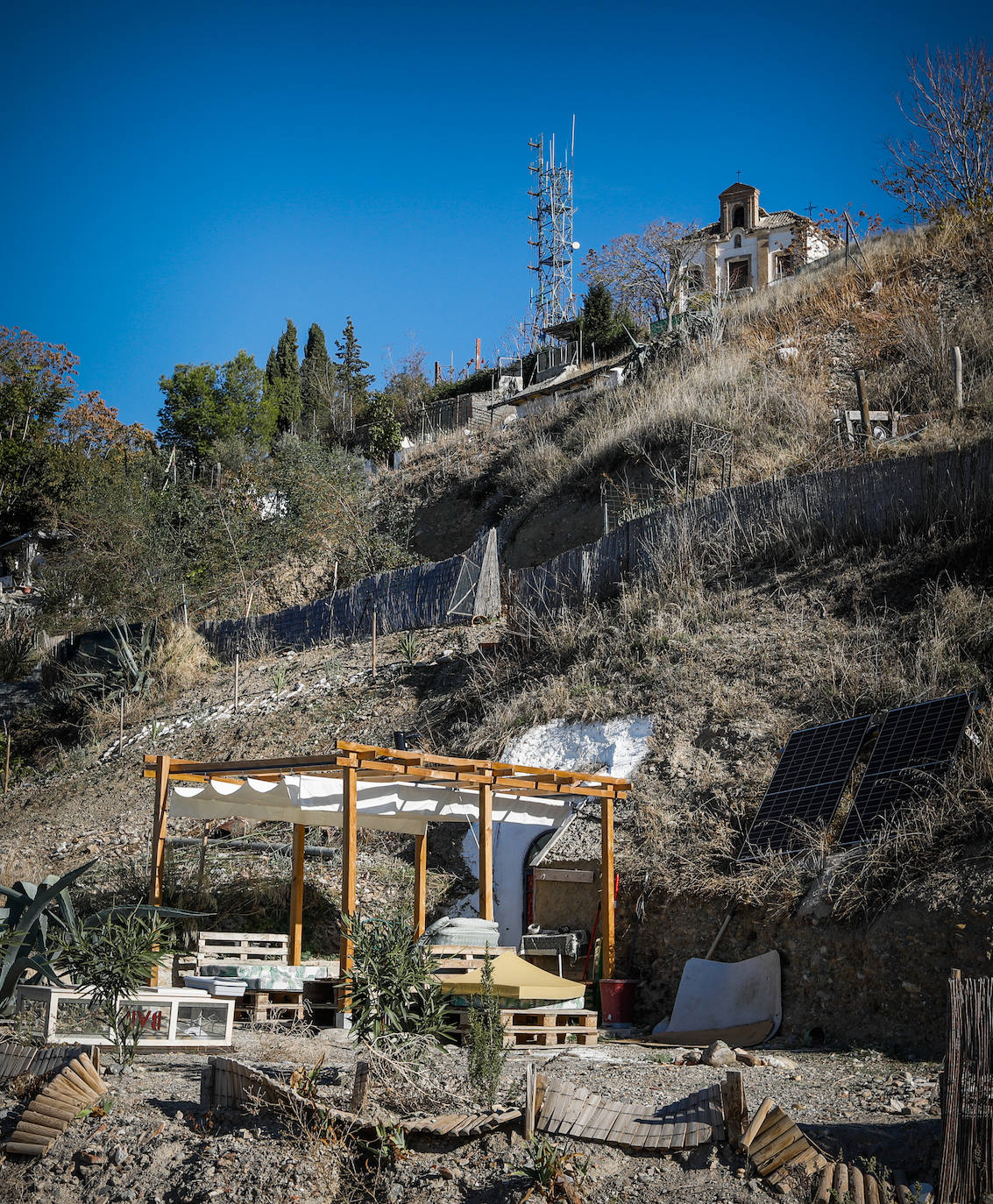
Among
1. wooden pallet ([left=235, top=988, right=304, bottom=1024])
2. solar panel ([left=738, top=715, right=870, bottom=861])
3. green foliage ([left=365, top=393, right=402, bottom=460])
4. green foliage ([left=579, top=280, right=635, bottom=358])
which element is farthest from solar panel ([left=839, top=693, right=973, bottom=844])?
green foliage ([left=579, top=280, right=635, bottom=358])

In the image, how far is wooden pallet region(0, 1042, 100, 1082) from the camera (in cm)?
637

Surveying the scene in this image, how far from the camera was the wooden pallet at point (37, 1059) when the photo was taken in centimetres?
637

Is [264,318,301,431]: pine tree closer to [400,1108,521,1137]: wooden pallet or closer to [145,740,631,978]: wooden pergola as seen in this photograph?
[145,740,631,978]: wooden pergola

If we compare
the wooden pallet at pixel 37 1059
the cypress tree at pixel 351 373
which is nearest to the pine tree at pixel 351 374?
the cypress tree at pixel 351 373

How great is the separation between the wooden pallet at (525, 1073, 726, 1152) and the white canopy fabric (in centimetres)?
546

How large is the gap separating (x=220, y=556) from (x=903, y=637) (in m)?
18.7

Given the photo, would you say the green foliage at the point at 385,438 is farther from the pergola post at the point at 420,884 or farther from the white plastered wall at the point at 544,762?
the pergola post at the point at 420,884

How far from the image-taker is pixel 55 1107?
5.88 meters

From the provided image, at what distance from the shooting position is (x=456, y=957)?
29.3 feet

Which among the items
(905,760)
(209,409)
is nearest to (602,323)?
(209,409)

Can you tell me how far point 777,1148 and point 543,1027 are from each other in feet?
13.0

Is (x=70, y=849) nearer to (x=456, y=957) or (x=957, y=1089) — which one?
(x=456, y=957)

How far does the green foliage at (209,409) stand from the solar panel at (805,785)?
1355 inches

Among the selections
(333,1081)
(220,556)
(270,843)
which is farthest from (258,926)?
(220,556)
